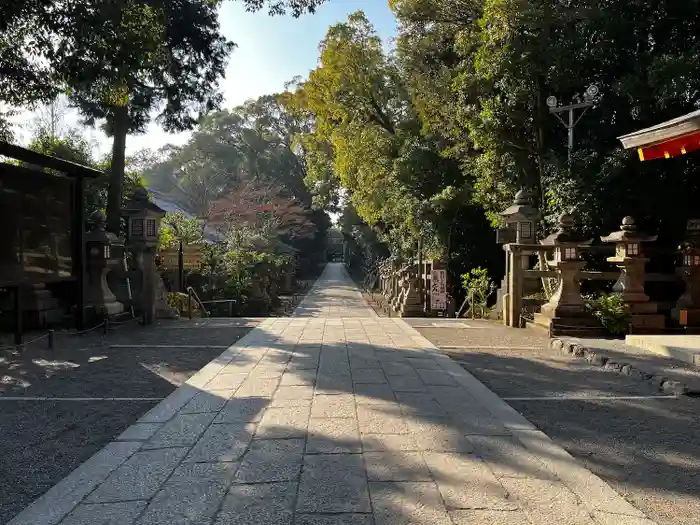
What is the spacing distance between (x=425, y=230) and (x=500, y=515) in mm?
15446

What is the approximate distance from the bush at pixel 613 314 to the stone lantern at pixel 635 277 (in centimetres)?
9

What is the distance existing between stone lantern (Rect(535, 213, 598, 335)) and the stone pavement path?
362cm

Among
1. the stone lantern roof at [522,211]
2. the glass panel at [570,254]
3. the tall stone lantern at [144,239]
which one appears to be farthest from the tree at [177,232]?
the glass panel at [570,254]

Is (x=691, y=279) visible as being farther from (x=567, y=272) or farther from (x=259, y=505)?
(x=259, y=505)

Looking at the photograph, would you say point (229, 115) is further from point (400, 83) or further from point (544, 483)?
point (544, 483)

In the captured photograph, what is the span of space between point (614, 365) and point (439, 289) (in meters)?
8.88

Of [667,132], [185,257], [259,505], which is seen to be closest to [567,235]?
[667,132]

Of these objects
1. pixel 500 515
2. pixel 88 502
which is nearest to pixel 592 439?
pixel 500 515

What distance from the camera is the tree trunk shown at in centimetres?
1377

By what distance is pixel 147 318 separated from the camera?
30.9 ft

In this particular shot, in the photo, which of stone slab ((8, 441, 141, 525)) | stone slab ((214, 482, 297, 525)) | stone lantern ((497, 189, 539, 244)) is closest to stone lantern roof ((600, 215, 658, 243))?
stone lantern ((497, 189, 539, 244))

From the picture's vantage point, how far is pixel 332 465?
9.73ft

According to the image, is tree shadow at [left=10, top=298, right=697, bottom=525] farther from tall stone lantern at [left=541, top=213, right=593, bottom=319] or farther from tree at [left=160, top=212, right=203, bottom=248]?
tree at [left=160, top=212, right=203, bottom=248]

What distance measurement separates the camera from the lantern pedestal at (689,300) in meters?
7.73
